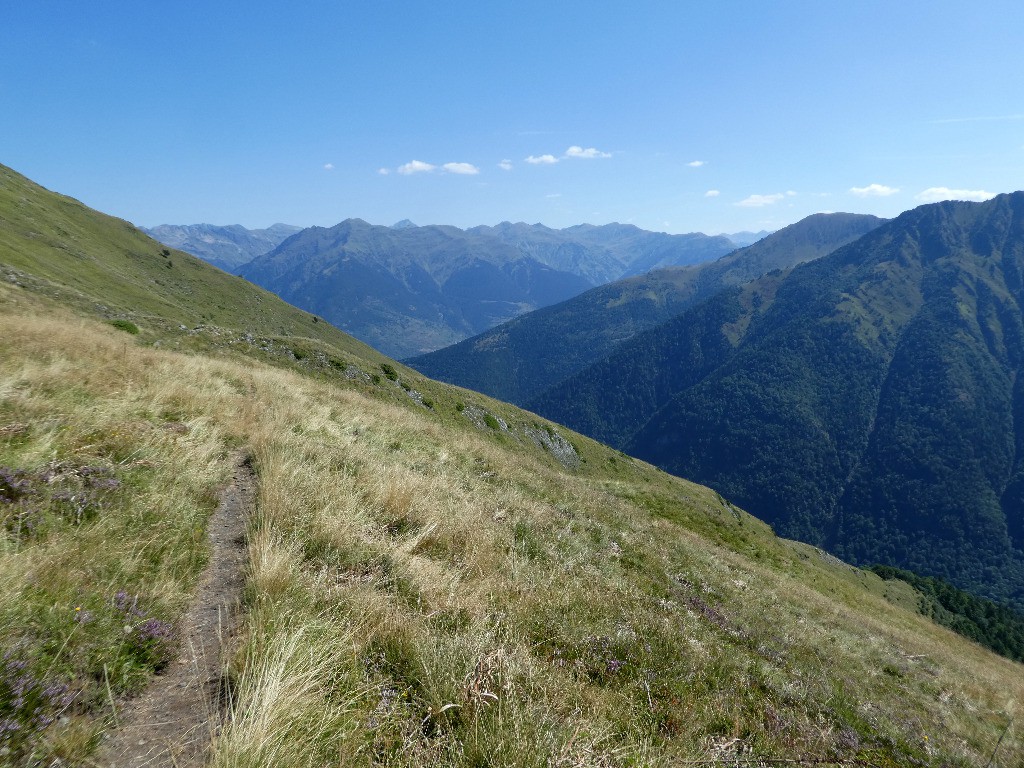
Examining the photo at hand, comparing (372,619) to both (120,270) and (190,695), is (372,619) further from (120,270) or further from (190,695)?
(120,270)

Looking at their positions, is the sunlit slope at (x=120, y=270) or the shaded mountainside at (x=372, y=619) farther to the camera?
the sunlit slope at (x=120, y=270)

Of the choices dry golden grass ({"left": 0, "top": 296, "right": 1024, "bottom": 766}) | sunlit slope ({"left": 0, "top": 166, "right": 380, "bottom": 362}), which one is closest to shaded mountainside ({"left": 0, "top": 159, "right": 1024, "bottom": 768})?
dry golden grass ({"left": 0, "top": 296, "right": 1024, "bottom": 766})

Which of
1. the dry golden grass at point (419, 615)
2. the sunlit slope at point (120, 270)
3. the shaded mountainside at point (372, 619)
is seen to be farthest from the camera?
the sunlit slope at point (120, 270)

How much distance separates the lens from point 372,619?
4.61 metres

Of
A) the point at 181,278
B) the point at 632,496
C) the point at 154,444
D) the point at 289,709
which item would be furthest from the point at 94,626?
the point at 181,278

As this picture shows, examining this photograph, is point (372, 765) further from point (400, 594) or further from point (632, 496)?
point (632, 496)

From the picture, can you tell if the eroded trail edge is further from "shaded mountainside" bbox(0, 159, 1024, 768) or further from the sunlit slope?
the sunlit slope

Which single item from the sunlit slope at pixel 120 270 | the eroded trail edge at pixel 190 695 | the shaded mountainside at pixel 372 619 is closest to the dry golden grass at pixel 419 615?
the shaded mountainside at pixel 372 619

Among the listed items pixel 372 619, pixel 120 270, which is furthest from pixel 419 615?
pixel 120 270

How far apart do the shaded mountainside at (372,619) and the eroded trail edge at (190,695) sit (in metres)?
0.06

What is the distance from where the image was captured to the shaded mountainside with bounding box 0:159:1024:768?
131 inches

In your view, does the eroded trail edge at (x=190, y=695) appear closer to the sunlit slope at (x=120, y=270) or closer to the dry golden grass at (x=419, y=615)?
the dry golden grass at (x=419, y=615)

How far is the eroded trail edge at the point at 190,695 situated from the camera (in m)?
2.94

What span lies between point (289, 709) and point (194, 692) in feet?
3.15
